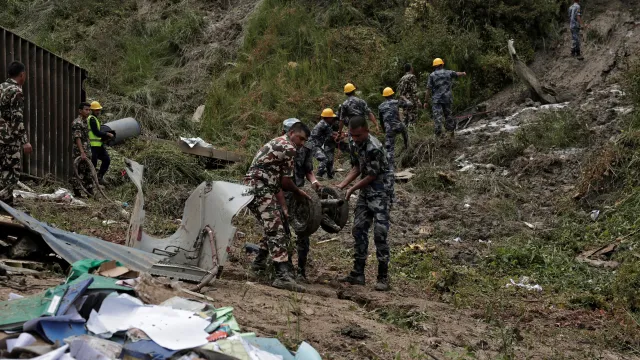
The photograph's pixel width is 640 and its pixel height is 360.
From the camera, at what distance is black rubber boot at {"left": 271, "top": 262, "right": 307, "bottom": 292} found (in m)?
7.48

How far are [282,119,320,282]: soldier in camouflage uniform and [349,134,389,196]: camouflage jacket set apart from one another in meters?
0.53

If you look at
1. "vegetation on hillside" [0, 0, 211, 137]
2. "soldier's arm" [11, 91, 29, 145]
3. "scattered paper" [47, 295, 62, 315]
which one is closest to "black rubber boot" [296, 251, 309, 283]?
"scattered paper" [47, 295, 62, 315]

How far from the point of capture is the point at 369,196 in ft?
26.5

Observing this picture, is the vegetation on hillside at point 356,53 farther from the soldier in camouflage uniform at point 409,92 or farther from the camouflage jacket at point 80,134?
the camouflage jacket at point 80,134

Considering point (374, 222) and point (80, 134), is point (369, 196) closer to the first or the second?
point (374, 222)

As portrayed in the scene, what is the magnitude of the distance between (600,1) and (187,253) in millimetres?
15330

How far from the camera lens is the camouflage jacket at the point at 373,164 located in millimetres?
7938

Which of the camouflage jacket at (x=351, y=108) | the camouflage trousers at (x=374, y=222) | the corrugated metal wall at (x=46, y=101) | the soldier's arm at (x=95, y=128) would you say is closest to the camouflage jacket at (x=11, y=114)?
the corrugated metal wall at (x=46, y=101)

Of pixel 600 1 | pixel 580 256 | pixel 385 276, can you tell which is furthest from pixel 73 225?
pixel 600 1

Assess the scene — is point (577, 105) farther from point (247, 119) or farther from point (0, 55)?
point (0, 55)

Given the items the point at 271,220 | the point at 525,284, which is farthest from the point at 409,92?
the point at 271,220

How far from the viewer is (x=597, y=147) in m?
13.1

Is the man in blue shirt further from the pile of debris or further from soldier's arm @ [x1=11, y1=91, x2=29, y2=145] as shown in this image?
the pile of debris

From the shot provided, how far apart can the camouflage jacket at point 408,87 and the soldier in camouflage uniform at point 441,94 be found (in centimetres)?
49
